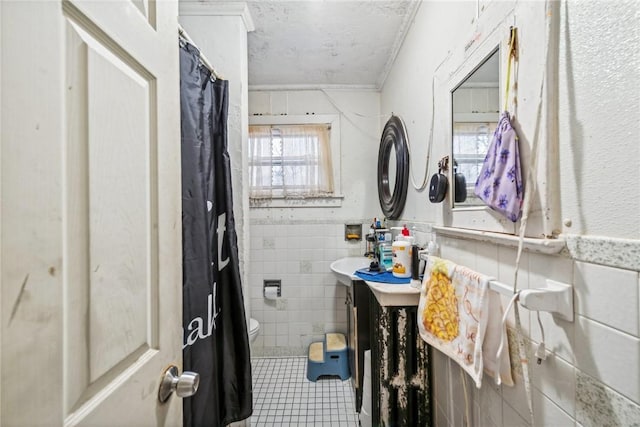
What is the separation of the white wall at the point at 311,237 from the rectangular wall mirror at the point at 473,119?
1.38m

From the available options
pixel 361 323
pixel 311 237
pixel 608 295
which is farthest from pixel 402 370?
pixel 311 237

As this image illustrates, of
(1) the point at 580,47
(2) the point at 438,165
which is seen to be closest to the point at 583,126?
(1) the point at 580,47

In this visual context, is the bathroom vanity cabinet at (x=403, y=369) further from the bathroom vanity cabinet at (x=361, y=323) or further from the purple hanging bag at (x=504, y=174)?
the purple hanging bag at (x=504, y=174)

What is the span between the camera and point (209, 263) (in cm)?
112

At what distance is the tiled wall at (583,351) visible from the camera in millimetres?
461

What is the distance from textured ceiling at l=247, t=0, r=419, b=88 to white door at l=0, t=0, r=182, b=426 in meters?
1.19

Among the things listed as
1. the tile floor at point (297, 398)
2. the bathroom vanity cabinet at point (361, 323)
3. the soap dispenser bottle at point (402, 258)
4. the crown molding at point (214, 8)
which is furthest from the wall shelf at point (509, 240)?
the crown molding at point (214, 8)

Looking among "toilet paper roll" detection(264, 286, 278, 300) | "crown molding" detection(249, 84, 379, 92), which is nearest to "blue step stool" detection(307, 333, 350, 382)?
"toilet paper roll" detection(264, 286, 278, 300)

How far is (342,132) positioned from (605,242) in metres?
2.13

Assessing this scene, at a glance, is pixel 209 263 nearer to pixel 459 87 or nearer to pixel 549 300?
pixel 549 300

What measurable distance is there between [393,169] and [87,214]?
72.3 inches

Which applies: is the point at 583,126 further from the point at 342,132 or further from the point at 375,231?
the point at 342,132

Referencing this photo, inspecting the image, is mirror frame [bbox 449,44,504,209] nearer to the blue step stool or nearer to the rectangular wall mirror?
the rectangular wall mirror

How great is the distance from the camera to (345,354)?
2.09 meters
